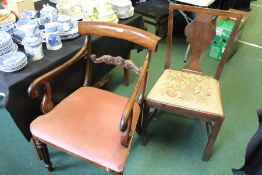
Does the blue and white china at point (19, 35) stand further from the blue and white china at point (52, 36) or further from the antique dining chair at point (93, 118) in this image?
the antique dining chair at point (93, 118)

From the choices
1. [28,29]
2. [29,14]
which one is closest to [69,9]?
[29,14]

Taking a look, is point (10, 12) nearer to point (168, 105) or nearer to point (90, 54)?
point (90, 54)

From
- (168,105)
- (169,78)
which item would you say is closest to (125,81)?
(169,78)

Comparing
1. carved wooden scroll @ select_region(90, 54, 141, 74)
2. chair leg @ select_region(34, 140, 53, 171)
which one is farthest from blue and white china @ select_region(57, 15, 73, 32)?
chair leg @ select_region(34, 140, 53, 171)

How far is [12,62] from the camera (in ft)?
3.42

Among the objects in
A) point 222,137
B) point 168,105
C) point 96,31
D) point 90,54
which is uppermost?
point 96,31

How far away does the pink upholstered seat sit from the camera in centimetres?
96

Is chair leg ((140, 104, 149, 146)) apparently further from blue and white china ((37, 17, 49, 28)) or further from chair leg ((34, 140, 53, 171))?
blue and white china ((37, 17, 49, 28))

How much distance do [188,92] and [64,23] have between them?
83 centimetres

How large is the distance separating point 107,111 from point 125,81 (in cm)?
83

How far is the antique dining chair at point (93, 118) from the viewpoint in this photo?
0.96 metres

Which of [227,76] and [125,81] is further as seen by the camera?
[227,76]

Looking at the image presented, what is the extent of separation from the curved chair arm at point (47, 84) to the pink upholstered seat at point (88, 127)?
43 millimetres

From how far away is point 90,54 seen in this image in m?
1.28
